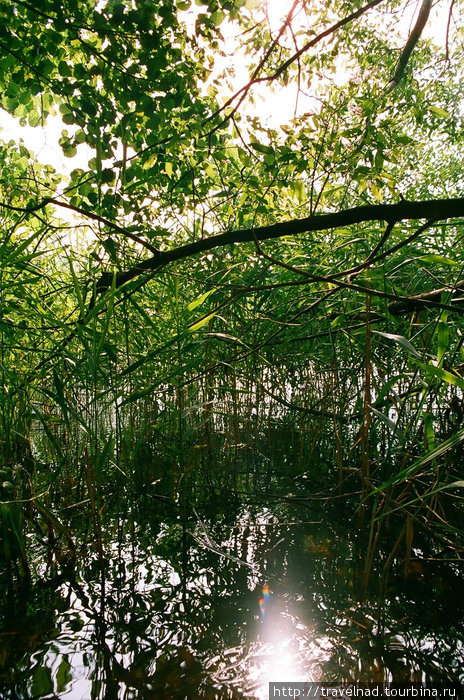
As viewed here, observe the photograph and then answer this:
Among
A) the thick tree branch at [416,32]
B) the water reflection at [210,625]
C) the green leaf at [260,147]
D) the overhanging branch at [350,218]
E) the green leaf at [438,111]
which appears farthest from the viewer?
the thick tree branch at [416,32]

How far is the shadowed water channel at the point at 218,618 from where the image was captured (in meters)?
1.14

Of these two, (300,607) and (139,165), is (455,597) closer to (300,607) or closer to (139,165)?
(300,607)

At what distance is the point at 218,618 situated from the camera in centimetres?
138

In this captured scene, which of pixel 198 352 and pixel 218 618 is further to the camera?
pixel 198 352

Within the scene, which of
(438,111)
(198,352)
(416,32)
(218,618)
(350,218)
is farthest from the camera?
(416,32)

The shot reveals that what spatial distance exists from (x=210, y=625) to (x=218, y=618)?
0.14 ft

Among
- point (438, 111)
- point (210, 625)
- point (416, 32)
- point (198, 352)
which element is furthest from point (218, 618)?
point (416, 32)

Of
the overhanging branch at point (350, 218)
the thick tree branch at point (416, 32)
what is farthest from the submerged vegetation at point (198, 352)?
the thick tree branch at point (416, 32)

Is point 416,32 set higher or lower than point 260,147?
higher

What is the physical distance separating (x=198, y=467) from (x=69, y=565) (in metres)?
1.19

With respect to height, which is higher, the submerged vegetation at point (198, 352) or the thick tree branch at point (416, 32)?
the thick tree branch at point (416, 32)

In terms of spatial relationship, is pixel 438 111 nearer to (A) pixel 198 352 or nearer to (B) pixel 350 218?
(B) pixel 350 218

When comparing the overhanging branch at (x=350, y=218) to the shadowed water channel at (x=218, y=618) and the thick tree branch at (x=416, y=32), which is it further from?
the thick tree branch at (x=416, y=32)

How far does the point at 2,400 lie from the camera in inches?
63.8
